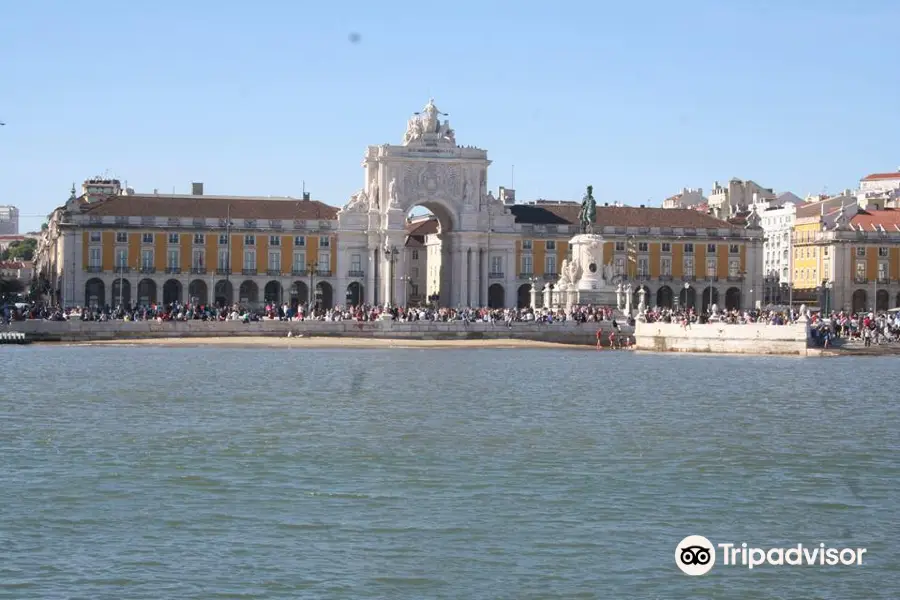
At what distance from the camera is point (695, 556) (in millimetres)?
17953

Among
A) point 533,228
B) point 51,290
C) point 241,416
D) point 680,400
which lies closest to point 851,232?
point 533,228

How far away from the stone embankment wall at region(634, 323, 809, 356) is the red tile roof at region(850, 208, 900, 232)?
3917cm

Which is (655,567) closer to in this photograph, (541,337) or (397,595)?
(397,595)

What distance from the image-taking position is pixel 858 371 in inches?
2000

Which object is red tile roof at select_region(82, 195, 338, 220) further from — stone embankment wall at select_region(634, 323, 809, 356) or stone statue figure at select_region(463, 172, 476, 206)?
stone embankment wall at select_region(634, 323, 809, 356)

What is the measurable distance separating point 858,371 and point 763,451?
24.4 metres

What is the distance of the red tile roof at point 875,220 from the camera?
100062 mm

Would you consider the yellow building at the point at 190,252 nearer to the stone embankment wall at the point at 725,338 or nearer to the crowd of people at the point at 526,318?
the crowd of people at the point at 526,318

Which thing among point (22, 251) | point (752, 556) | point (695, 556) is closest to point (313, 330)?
point (752, 556)

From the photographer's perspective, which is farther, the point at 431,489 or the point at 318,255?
the point at 318,255

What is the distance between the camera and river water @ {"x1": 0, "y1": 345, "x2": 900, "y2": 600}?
684 inches

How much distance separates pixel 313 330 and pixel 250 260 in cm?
2875

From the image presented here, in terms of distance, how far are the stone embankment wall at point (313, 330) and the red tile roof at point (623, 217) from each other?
31.2 metres

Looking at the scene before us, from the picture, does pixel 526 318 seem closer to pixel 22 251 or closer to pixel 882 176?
pixel 882 176
